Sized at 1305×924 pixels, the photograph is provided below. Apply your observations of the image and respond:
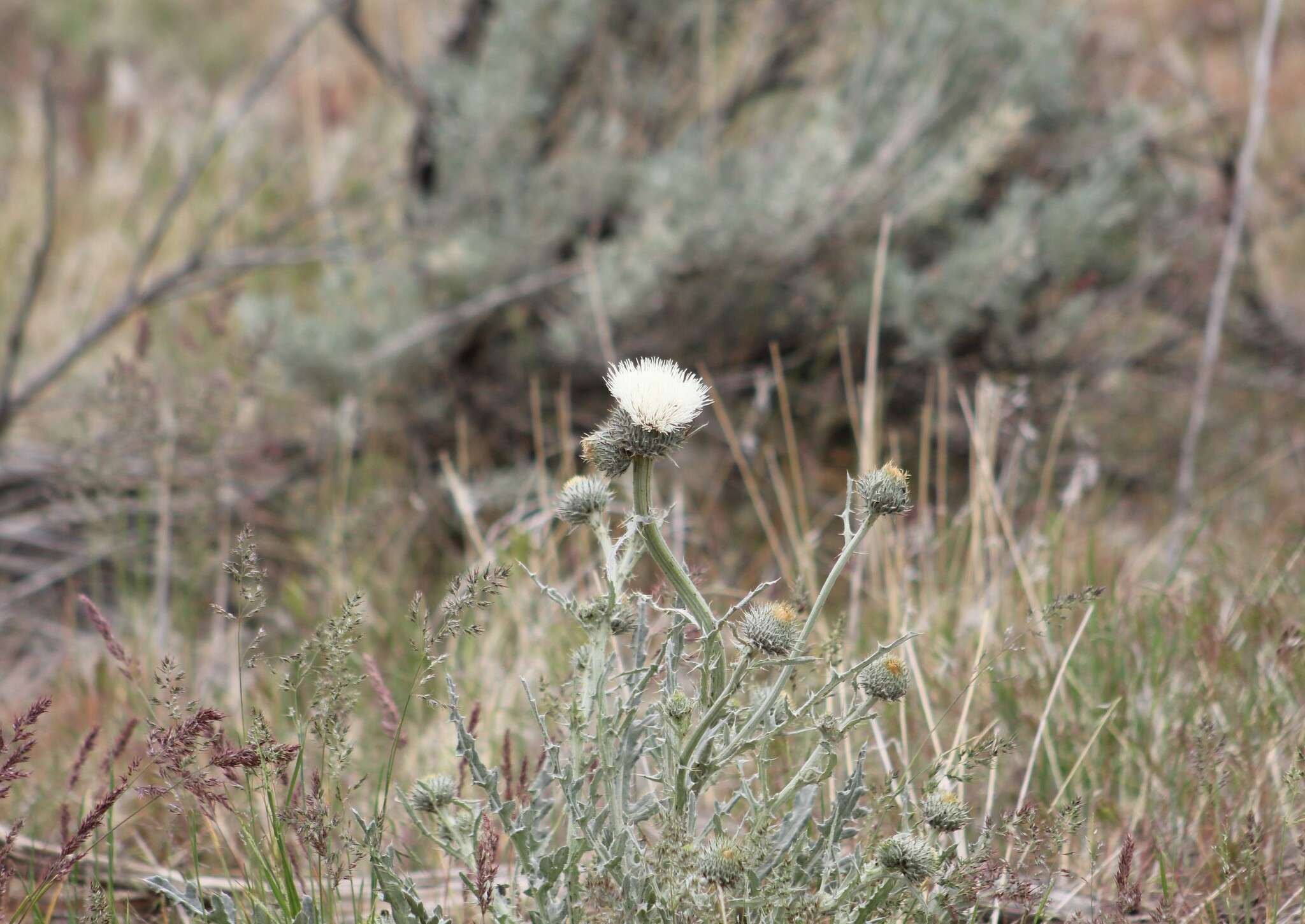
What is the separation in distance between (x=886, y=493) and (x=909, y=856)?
388mm

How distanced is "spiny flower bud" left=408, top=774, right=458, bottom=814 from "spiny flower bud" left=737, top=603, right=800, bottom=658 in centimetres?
38

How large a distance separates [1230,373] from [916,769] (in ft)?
8.31

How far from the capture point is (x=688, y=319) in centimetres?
341

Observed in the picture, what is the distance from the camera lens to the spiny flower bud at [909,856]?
3.82 ft

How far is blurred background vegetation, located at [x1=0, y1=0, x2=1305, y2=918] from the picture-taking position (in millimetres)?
3088

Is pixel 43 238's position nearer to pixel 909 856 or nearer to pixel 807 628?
pixel 807 628

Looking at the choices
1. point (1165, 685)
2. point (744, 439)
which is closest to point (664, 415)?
point (1165, 685)

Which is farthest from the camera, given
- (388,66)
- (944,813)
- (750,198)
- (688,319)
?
(388,66)

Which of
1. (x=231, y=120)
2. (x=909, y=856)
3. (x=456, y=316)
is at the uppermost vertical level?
(x=231, y=120)

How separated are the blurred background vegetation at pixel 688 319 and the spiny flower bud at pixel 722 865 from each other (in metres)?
1.51

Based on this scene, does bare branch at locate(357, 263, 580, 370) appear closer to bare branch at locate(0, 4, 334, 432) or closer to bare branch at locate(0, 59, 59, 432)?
bare branch at locate(0, 4, 334, 432)

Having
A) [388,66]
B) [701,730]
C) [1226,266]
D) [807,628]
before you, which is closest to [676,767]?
[701,730]

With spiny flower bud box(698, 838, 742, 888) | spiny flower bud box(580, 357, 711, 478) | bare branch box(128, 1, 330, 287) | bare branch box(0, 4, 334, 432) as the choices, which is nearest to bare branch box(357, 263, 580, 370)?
bare branch box(0, 4, 334, 432)

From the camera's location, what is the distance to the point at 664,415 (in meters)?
1.08
